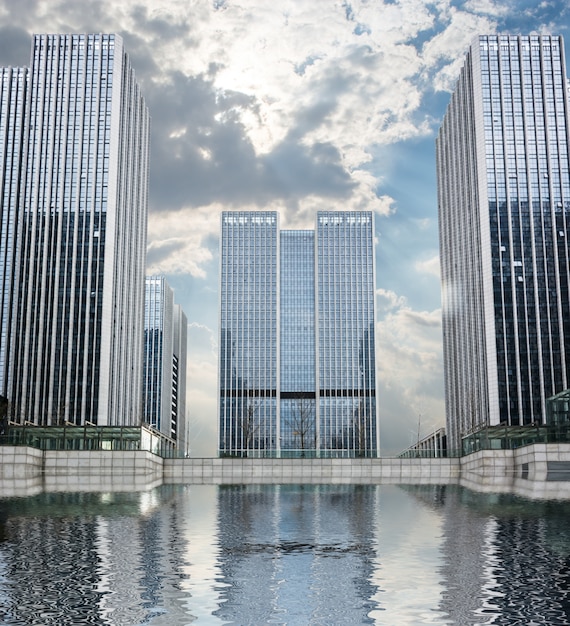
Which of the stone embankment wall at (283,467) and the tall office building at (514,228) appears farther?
the tall office building at (514,228)

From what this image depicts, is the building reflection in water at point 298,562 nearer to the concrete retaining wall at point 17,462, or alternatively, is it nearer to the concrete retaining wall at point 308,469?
the concrete retaining wall at point 17,462

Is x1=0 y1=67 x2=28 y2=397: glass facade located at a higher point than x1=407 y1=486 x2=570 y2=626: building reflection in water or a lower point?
higher

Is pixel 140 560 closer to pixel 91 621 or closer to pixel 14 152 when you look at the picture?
pixel 91 621

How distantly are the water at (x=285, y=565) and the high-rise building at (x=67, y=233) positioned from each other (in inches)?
4236

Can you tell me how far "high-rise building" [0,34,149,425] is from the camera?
137875 millimetres

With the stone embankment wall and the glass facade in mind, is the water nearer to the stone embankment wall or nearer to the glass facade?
the stone embankment wall

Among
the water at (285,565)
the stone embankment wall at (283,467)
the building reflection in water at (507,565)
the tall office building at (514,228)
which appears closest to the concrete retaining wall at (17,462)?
the stone embankment wall at (283,467)

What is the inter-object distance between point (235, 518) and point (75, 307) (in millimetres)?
115705

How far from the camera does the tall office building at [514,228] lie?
140m

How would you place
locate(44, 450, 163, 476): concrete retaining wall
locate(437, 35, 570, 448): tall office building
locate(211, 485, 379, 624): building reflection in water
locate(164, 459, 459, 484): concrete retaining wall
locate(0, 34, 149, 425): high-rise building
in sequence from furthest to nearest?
locate(437, 35, 570, 448): tall office building → locate(0, 34, 149, 425): high-rise building → locate(164, 459, 459, 484): concrete retaining wall → locate(44, 450, 163, 476): concrete retaining wall → locate(211, 485, 379, 624): building reflection in water

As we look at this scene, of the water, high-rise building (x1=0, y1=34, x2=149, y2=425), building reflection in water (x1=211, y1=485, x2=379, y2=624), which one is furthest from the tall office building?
the water

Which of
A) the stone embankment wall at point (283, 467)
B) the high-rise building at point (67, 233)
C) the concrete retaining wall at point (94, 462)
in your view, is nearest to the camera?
the stone embankment wall at point (283, 467)

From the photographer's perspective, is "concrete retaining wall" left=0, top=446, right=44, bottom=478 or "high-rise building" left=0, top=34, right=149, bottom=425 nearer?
"concrete retaining wall" left=0, top=446, right=44, bottom=478

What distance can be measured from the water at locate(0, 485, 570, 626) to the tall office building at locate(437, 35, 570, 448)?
111 metres
